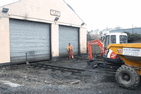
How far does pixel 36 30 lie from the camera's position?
13.8m

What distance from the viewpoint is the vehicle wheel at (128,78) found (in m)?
5.17

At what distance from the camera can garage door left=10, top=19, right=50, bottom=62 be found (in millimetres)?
11898

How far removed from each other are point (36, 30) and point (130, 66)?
10.4 meters

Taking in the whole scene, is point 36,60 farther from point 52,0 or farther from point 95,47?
point 95,47

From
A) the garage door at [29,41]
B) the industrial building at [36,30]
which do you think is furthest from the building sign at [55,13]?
the garage door at [29,41]

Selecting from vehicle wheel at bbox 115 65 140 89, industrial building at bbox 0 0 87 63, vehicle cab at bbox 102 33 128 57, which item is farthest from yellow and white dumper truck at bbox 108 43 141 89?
industrial building at bbox 0 0 87 63

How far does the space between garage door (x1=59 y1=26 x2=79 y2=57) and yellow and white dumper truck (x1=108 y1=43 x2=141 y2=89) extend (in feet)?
35.7

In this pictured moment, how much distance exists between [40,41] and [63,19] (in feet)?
14.3

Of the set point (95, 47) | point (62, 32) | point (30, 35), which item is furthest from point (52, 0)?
point (95, 47)

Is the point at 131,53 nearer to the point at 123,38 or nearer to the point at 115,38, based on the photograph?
the point at 115,38

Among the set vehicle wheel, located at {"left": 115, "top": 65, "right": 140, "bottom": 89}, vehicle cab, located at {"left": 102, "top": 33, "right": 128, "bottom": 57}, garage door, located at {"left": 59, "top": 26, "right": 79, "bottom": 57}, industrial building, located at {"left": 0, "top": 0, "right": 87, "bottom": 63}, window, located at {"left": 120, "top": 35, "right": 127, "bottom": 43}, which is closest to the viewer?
vehicle wheel, located at {"left": 115, "top": 65, "right": 140, "bottom": 89}

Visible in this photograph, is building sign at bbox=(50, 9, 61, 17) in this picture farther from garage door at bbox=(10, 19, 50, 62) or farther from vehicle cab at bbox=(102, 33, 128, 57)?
vehicle cab at bbox=(102, 33, 128, 57)

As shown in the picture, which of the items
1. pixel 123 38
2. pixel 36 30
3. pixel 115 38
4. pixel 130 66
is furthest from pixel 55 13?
pixel 130 66

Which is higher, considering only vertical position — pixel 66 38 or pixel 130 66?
pixel 66 38
